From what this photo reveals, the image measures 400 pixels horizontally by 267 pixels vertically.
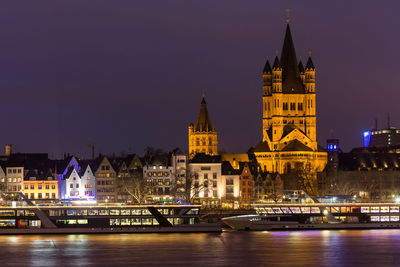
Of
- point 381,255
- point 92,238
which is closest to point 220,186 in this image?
point 92,238

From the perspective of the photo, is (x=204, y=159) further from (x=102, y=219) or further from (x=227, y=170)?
(x=102, y=219)

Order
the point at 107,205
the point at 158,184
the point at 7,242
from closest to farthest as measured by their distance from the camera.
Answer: the point at 7,242 < the point at 107,205 < the point at 158,184

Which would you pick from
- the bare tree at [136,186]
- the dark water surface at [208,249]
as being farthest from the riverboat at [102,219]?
the bare tree at [136,186]

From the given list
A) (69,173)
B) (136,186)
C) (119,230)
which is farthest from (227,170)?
(119,230)

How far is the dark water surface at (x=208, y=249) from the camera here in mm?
86250

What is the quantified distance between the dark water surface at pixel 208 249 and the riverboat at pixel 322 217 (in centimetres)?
588

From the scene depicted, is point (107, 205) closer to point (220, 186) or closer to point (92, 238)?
point (92, 238)

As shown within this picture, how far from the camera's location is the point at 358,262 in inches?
3376

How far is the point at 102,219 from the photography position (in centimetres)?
11694

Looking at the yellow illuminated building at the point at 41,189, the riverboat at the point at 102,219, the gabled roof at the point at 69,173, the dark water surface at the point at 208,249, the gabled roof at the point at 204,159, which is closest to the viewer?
the dark water surface at the point at 208,249

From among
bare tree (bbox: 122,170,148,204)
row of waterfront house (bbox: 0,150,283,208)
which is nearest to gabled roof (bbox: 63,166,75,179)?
row of waterfront house (bbox: 0,150,283,208)

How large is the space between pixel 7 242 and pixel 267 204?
3317cm

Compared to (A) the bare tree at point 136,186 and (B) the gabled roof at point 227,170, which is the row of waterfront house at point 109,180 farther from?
(B) the gabled roof at point 227,170

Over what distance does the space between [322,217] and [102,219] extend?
2622 centimetres
